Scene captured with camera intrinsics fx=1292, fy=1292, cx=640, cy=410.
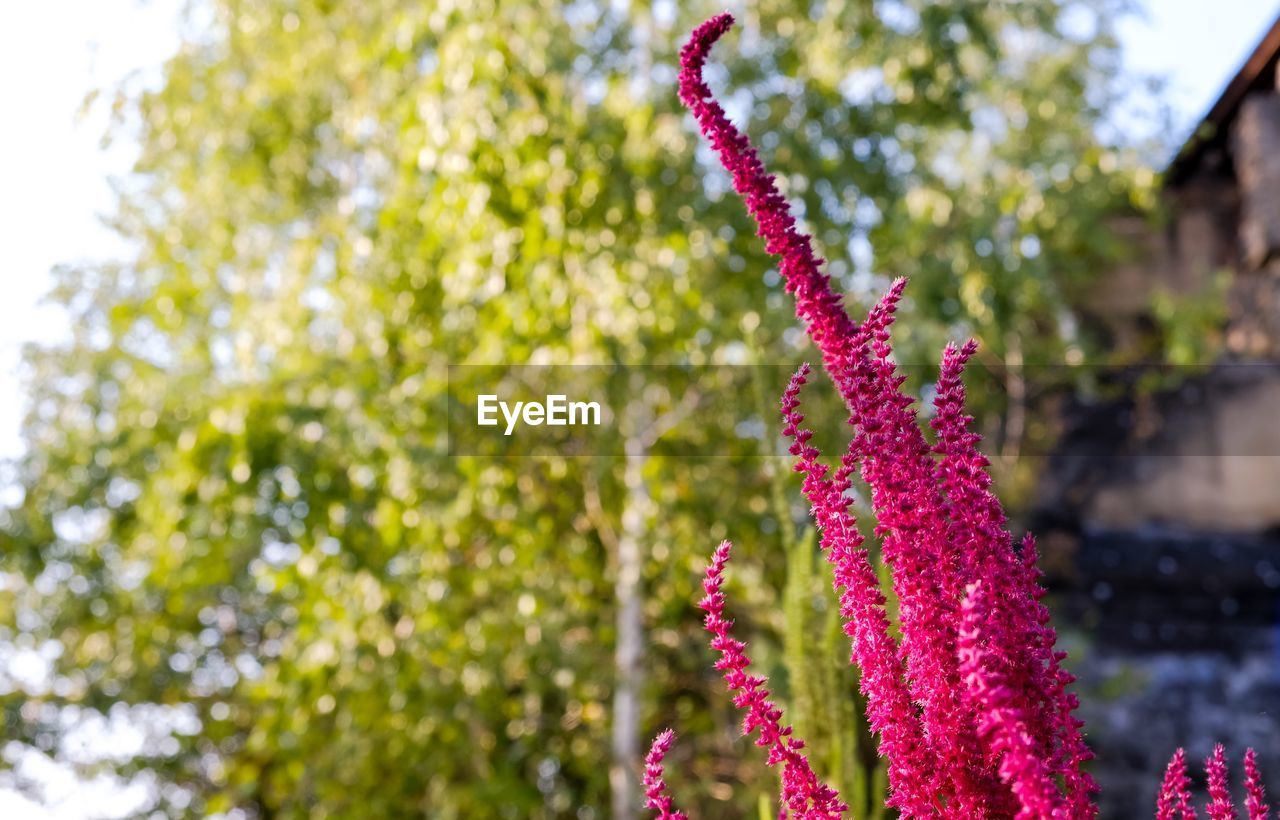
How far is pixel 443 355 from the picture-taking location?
5.21m

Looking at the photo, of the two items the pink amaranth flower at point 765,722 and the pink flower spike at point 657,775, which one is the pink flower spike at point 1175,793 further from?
the pink flower spike at point 657,775

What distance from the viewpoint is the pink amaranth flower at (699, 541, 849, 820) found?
0.94 metres

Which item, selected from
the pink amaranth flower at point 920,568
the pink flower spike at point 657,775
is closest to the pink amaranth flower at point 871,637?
the pink amaranth flower at point 920,568

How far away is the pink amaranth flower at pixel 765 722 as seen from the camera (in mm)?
938

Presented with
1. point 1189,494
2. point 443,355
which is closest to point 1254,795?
point 443,355

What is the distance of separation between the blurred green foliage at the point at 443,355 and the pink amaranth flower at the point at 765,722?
3.10 m

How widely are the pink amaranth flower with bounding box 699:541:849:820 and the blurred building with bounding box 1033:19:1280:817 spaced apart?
5604mm

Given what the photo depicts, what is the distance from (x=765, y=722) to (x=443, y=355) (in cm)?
438

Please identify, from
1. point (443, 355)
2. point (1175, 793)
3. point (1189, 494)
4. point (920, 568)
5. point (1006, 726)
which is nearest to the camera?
point (1006, 726)

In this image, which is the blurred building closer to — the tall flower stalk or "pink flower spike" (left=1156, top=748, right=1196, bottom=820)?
"pink flower spike" (left=1156, top=748, right=1196, bottom=820)

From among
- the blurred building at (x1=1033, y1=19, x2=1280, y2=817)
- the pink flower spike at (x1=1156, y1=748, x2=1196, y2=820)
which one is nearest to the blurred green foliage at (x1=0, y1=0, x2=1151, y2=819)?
the blurred building at (x1=1033, y1=19, x2=1280, y2=817)

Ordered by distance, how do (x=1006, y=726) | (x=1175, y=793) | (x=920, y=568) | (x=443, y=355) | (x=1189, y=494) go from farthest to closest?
(x=1189, y=494)
(x=443, y=355)
(x=1175, y=793)
(x=920, y=568)
(x=1006, y=726)

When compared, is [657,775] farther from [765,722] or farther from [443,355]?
[443,355]

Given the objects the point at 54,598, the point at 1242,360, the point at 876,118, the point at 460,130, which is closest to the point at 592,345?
the point at 460,130
